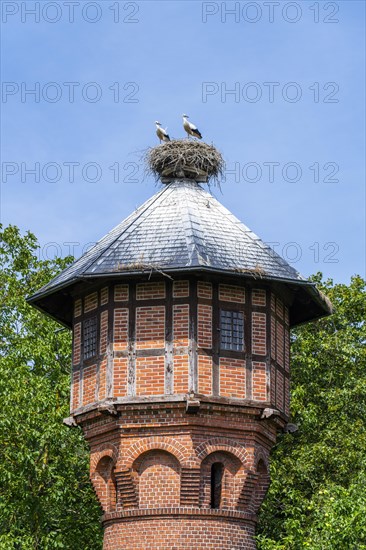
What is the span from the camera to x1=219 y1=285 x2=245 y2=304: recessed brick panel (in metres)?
21.6

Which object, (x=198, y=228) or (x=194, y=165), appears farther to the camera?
(x=194, y=165)

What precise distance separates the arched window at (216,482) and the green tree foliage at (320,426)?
10.0 ft

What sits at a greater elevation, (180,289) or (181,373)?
(180,289)

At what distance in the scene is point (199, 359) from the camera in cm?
2102

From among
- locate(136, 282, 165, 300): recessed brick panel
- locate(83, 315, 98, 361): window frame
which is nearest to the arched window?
locate(83, 315, 98, 361): window frame

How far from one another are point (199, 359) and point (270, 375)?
142 centimetres

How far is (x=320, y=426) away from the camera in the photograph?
30438mm

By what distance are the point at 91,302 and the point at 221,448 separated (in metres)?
3.59

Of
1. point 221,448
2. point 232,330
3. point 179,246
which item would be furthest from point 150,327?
point 221,448

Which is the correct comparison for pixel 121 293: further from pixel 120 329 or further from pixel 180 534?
pixel 180 534

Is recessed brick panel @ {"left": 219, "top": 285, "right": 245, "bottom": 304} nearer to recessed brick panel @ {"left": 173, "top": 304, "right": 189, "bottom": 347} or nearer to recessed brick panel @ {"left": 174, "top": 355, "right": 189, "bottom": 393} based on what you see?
recessed brick panel @ {"left": 173, "top": 304, "right": 189, "bottom": 347}

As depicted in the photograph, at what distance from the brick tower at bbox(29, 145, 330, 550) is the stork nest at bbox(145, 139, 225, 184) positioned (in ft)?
7.17

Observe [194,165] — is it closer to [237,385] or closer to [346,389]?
[237,385]

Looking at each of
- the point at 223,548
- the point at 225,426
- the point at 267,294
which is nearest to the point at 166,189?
the point at 267,294
